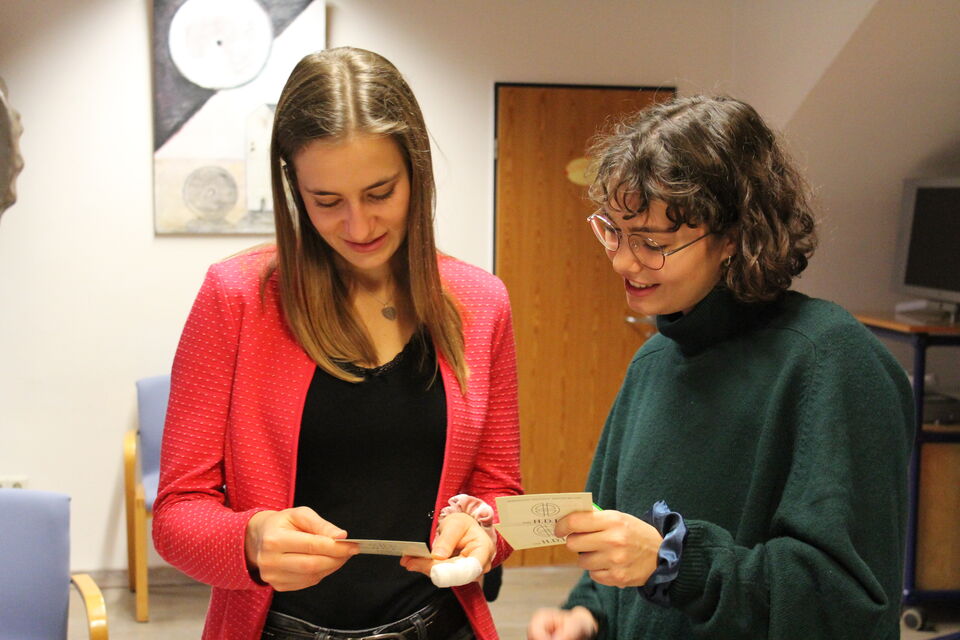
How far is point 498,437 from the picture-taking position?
1562mm

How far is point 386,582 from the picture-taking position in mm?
1423

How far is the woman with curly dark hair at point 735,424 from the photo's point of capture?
1150mm

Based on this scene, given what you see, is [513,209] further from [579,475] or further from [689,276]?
[689,276]

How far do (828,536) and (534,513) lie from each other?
0.35 meters

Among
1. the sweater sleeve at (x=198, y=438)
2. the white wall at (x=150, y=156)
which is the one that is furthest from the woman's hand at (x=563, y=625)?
the white wall at (x=150, y=156)

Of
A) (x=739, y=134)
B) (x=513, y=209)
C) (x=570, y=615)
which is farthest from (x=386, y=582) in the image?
(x=513, y=209)

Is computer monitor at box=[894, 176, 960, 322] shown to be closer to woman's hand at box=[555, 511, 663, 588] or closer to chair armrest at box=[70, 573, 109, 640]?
woman's hand at box=[555, 511, 663, 588]

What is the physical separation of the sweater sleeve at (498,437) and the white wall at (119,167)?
2.85 meters

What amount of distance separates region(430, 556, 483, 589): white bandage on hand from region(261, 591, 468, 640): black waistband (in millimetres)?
150

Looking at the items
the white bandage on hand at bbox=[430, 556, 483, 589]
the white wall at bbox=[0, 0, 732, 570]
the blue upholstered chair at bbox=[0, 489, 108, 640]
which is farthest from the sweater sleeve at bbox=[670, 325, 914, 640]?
the white wall at bbox=[0, 0, 732, 570]

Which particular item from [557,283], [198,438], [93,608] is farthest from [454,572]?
[557,283]

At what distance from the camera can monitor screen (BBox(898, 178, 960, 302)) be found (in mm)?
3879

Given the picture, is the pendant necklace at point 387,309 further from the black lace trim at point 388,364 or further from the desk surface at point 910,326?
the desk surface at point 910,326

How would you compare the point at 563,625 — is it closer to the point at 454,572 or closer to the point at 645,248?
the point at 454,572
